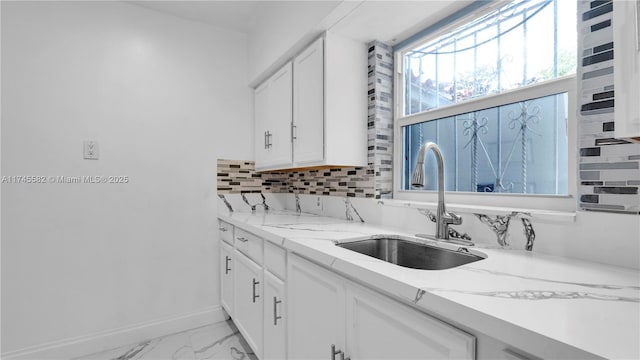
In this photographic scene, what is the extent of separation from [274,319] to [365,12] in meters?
1.58

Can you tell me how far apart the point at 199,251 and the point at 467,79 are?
2198 mm

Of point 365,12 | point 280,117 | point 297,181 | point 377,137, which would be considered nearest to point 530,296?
point 377,137

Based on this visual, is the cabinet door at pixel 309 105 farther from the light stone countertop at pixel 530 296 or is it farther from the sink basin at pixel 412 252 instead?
the light stone countertop at pixel 530 296

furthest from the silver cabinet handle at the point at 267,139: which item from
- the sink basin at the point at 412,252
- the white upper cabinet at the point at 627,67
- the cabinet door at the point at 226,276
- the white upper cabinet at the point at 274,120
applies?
the white upper cabinet at the point at 627,67

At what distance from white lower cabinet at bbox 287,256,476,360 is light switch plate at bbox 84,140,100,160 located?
1657mm

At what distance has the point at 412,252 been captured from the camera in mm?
1369

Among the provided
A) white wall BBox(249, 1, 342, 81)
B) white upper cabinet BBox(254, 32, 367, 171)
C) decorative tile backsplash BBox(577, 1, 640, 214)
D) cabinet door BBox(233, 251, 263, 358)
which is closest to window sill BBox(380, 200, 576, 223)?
decorative tile backsplash BBox(577, 1, 640, 214)

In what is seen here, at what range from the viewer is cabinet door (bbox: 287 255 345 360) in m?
1.04

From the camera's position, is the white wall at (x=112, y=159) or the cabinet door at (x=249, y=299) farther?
the white wall at (x=112, y=159)

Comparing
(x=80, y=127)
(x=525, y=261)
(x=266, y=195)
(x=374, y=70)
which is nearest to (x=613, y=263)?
(x=525, y=261)

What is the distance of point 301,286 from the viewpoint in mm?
1259

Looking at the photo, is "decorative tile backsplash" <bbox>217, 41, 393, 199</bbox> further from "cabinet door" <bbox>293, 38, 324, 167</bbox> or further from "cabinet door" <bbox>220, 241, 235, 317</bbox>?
"cabinet door" <bbox>220, 241, 235, 317</bbox>

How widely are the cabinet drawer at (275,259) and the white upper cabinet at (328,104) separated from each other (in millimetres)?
556

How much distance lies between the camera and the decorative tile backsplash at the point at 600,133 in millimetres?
903
